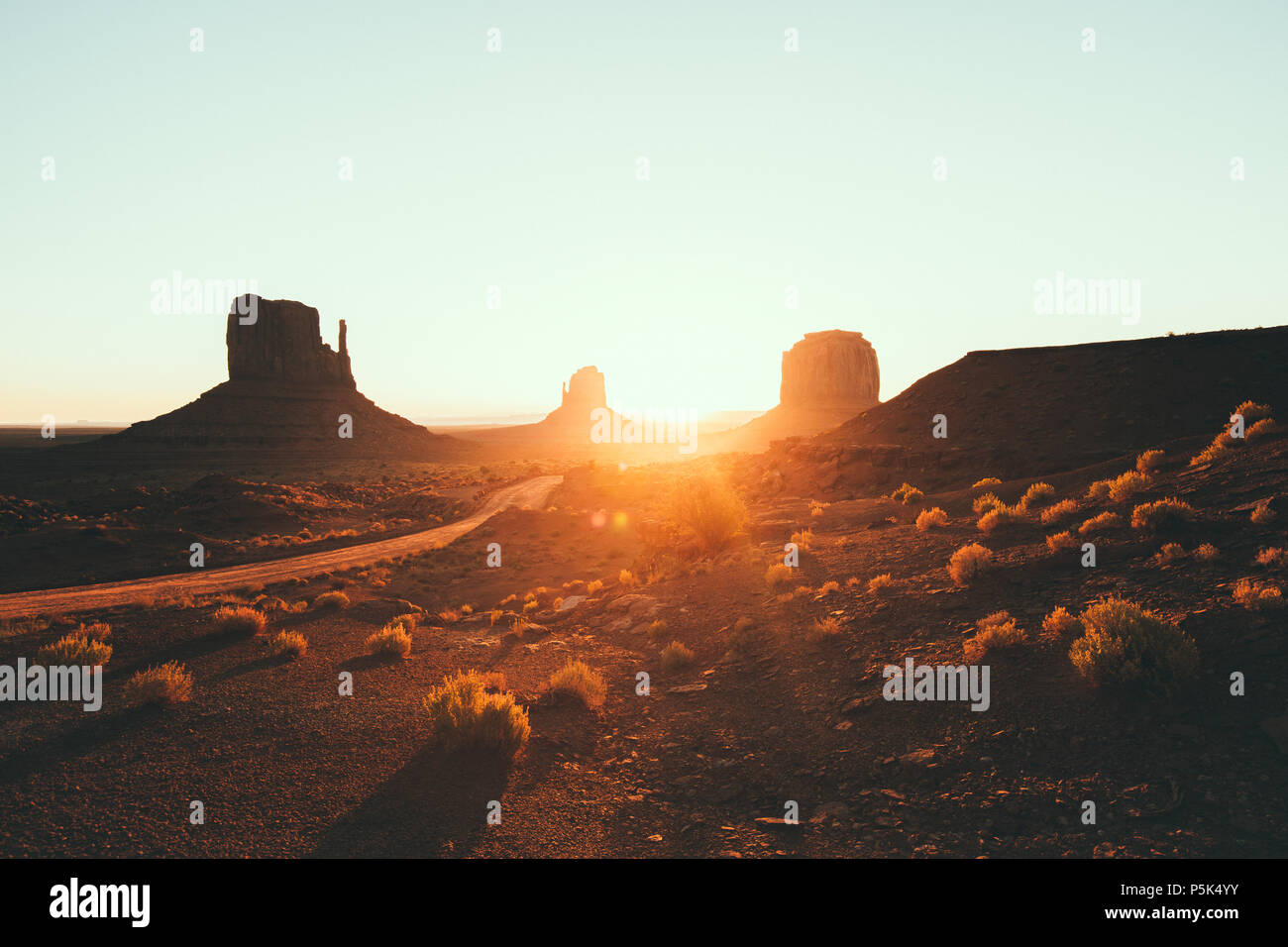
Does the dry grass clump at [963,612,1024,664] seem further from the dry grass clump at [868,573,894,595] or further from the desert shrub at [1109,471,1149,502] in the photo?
the desert shrub at [1109,471,1149,502]

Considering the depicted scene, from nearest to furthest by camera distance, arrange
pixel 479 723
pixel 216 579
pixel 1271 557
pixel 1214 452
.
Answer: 1. pixel 479 723
2. pixel 1271 557
3. pixel 1214 452
4. pixel 216 579

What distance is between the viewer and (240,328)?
9444 cm

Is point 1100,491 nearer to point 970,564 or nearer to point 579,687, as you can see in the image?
point 970,564

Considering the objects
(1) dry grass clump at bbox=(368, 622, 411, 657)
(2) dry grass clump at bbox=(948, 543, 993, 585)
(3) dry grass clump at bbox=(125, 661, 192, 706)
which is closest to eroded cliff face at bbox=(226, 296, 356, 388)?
(1) dry grass clump at bbox=(368, 622, 411, 657)

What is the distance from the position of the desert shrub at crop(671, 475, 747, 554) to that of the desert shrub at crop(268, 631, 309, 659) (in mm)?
13279

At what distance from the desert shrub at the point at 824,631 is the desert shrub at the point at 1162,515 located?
21.8ft

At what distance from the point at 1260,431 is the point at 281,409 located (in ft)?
347

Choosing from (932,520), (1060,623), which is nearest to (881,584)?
(1060,623)

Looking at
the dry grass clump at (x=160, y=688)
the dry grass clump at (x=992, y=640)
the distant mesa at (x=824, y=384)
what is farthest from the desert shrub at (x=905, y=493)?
the distant mesa at (x=824, y=384)

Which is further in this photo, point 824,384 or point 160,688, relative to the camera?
point 824,384

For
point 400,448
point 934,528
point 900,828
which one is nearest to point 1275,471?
point 934,528

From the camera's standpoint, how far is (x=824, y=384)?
11219 centimetres

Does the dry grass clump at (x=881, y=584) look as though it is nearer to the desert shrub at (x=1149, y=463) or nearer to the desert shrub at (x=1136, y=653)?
the desert shrub at (x=1136, y=653)
